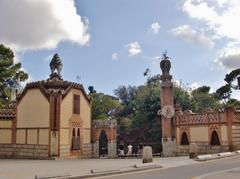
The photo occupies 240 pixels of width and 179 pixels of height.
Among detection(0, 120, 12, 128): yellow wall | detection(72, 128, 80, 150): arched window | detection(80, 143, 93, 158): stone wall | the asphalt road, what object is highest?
detection(0, 120, 12, 128): yellow wall

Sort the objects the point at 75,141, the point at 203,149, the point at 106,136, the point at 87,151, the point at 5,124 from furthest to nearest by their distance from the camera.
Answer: the point at 106,136 → the point at 87,151 → the point at 75,141 → the point at 5,124 → the point at 203,149

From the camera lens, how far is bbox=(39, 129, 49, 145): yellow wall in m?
30.2

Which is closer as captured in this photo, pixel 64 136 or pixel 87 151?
pixel 64 136

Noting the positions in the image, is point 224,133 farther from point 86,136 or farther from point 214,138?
point 86,136

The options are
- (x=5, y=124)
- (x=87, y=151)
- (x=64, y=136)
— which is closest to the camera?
(x=64, y=136)

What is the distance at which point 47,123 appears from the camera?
3036 centimetres

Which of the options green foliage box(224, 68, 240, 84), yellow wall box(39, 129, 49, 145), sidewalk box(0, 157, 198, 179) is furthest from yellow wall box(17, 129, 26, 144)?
green foliage box(224, 68, 240, 84)

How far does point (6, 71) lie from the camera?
38812mm

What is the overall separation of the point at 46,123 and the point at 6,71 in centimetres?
1150

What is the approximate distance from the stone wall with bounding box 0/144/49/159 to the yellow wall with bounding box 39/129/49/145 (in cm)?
34

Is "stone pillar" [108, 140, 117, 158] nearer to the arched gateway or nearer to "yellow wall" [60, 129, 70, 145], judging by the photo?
the arched gateway

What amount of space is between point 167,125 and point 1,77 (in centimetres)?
1831

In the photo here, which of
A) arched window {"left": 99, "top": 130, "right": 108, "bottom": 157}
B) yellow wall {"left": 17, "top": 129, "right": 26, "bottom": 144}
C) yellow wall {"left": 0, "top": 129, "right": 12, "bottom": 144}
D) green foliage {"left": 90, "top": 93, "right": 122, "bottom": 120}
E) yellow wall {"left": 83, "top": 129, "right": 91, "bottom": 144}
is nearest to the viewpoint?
yellow wall {"left": 17, "top": 129, "right": 26, "bottom": 144}

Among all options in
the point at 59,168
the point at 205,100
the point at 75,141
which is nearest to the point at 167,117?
the point at 75,141
